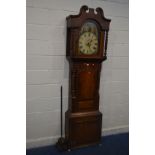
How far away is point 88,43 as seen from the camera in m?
2.49

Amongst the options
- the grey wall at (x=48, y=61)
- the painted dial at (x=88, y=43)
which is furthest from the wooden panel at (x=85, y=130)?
the painted dial at (x=88, y=43)

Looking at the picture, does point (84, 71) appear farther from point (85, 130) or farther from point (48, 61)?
point (85, 130)

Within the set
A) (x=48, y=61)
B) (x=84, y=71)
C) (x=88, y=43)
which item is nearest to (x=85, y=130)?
(x=84, y=71)

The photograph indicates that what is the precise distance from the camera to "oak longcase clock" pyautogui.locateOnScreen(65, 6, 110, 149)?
7.88 feet

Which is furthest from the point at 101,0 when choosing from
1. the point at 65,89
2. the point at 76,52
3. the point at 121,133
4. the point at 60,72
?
the point at 121,133

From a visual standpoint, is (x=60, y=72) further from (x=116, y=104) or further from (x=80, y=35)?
(x=116, y=104)

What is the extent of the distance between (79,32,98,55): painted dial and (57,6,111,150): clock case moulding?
0.16 feet

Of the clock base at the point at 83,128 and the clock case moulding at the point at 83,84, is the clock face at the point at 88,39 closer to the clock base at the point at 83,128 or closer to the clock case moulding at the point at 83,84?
the clock case moulding at the point at 83,84

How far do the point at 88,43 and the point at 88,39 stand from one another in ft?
0.16

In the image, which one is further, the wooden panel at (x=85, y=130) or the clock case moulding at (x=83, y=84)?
the wooden panel at (x=85, y=130)

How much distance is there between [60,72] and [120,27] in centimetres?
110

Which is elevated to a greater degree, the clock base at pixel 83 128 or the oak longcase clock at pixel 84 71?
the oak longcase clock at pixel 84 71

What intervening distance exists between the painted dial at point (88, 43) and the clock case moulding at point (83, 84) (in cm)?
5

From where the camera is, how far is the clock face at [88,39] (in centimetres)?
246
